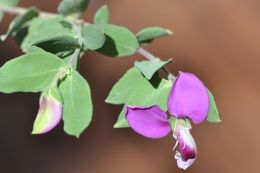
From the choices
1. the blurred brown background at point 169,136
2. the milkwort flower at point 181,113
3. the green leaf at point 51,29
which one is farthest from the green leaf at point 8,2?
the blurred brown background at point 169,136

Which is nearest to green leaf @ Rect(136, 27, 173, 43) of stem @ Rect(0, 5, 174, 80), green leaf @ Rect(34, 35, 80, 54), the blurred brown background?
stem @ Rect(0, 5, 174, 80)

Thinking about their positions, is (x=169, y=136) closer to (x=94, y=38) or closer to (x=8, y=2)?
(x=8, y=2)

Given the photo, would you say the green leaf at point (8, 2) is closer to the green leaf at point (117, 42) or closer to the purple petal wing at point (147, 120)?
the green leaf at point (117, 42)

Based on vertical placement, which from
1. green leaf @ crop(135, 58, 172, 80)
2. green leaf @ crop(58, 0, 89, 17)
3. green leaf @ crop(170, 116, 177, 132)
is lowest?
green leaf @ crop(58, 0, 89, 17)

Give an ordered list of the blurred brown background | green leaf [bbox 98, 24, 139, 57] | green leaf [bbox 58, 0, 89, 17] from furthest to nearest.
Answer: the blurred brown background, green leaf [bbox 58, 0, 89, 17], green leaf [bbox 98, 24, 139, 57]

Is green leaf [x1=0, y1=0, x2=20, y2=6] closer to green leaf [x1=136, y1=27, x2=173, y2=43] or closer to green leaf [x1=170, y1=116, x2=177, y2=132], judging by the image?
green leaf [x1=136, y1=27, x2=173, y2=43]

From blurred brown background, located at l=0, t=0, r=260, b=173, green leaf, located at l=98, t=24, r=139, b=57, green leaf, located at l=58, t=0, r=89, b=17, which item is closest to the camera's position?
green leaf, located at l=98, t=24, r=139, b=57

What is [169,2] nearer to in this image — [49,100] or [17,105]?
[17,105]
